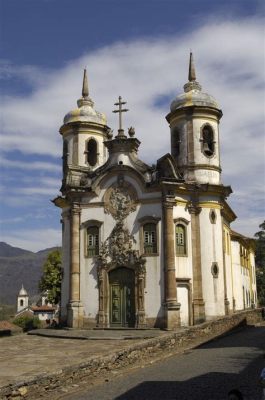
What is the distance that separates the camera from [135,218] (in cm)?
2439

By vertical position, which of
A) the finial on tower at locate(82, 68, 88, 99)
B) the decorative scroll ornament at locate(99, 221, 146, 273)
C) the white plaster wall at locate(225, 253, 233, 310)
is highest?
the finial on tower at locate(82, 68, 88, 99)

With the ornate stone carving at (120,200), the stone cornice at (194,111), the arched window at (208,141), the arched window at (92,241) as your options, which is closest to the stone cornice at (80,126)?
the stone cornice at (194,111)

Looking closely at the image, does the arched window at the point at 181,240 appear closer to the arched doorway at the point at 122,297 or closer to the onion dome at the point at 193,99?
the arched doorway at the point at 122,297

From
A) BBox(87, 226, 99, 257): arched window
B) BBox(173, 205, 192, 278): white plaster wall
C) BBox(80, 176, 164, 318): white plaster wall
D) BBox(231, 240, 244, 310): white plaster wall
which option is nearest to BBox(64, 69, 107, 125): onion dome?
BBox(80, 176, 164, 318): white plaster wall

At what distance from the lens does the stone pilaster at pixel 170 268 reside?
22547mm

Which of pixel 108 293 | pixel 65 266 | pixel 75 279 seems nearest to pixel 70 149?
pixel 65 266

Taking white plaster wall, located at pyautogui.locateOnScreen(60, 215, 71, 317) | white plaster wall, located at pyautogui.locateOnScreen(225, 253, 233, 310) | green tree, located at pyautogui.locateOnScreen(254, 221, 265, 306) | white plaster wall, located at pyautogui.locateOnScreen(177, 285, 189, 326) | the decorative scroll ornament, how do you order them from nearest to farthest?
white plaster wall, located at pyautogui.locateOnScreen(177, 285, 189, 326), the decorative scroll ornament, white plaster wall, located at pyautogui.locateOnScreen(60, 215, 71, 317), white plaster wall, located at pyautogui.locateOnScreen(225, 253, 233, 310), green tree, located at pyautogui.locateOnScreen(254, 221, 265, 306)

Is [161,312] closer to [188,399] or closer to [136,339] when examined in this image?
[136,339]

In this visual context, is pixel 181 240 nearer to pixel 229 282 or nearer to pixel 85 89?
pixel 229 282

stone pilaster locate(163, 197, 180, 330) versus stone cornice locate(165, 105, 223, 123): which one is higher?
stone cornice locate(165, 105, 223, 123)

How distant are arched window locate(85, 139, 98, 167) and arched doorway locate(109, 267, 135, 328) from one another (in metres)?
7.52

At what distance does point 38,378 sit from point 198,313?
1466cm

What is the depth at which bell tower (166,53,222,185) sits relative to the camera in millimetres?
25922

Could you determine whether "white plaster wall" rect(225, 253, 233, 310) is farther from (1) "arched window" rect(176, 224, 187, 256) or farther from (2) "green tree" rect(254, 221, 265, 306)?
(2) "green tree" rect(254, 221, 265, 306)
